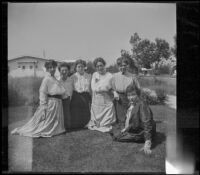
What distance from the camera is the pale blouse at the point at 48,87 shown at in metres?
4.03

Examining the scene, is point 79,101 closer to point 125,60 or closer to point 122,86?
point 122,86

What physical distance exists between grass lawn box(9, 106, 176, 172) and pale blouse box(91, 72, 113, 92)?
28.8 inches

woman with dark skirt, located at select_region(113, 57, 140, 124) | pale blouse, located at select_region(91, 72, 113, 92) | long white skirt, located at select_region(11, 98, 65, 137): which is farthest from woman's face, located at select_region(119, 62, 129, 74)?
long white skirt, located at select_region(11, 98, 65, 137)

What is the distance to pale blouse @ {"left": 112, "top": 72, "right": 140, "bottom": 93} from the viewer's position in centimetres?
408

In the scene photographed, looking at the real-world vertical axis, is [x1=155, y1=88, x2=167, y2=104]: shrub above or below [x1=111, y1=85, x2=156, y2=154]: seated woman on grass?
above

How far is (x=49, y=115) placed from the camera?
4.10 m

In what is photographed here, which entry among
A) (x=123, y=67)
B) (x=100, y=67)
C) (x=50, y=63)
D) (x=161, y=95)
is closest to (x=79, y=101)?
(x=100, y=67)

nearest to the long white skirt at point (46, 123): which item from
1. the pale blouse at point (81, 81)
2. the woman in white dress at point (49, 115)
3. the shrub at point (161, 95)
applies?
the woman in white dress at point (49, 115)

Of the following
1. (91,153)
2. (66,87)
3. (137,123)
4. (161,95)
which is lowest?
(91,153)

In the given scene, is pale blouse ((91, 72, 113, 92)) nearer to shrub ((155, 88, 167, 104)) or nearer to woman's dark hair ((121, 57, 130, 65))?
woman's dark hair ((121, 57, 130, 65))

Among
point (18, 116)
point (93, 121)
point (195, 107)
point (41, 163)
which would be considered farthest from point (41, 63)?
point (195, 107)

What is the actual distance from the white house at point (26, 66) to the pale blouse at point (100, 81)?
0.45 metres

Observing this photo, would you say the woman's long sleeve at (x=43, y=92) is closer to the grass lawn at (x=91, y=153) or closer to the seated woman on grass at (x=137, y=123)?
the grass lawn at (x=91, y=153)

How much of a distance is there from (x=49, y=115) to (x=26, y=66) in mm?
866
